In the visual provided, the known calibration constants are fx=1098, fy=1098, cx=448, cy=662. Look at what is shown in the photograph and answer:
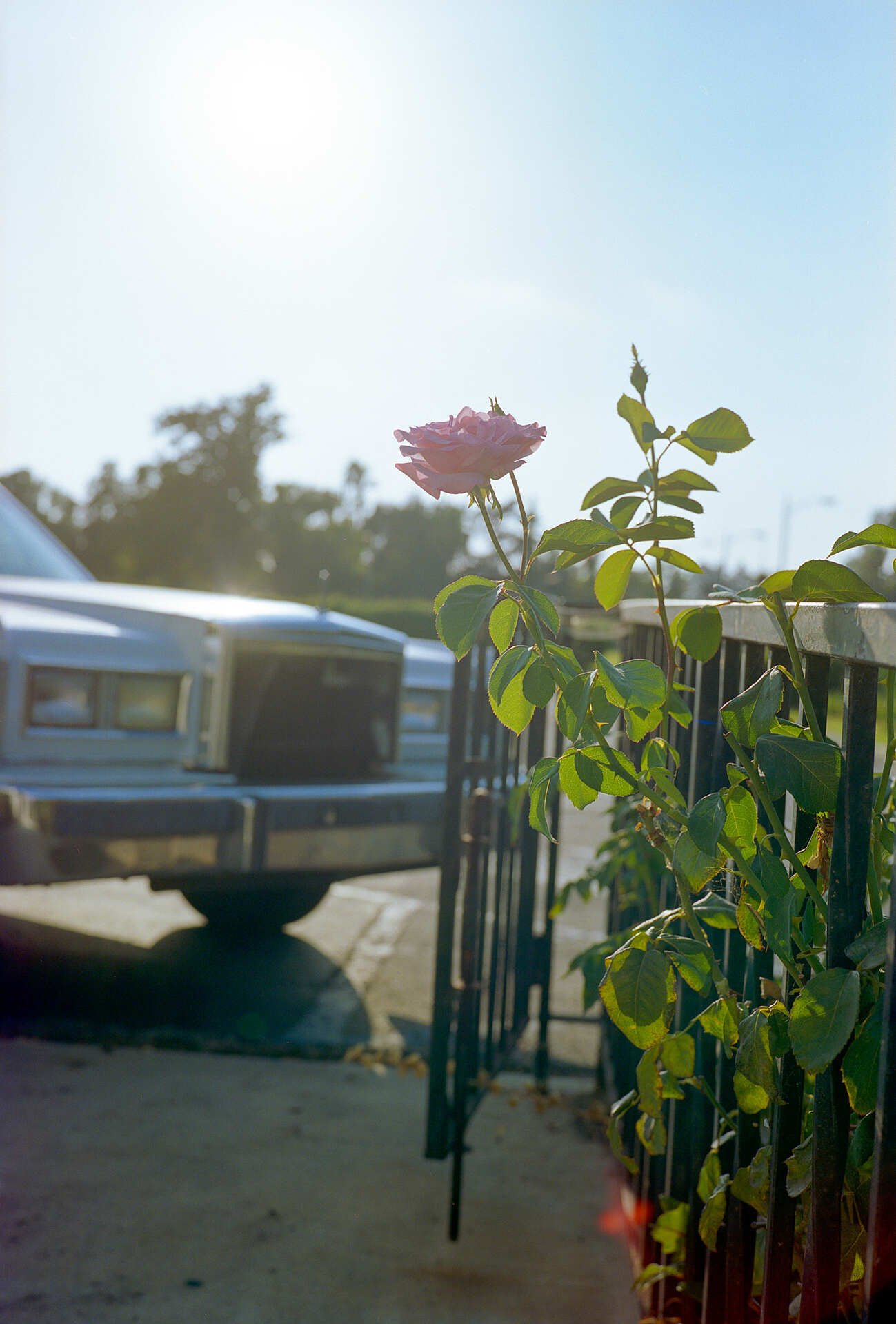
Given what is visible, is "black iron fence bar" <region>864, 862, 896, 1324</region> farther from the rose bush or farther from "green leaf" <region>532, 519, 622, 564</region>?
"green leaf" <region>532, 519, 622, 564</region>

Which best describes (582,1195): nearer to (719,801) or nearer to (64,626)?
(719,801)

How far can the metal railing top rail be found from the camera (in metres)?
1.02

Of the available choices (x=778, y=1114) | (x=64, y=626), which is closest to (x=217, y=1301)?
(x=778, y=1114)

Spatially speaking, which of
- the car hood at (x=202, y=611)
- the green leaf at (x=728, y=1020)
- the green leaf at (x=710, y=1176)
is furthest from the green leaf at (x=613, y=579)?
the car hood at (x=202, y=611)

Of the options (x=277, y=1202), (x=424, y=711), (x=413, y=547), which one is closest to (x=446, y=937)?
(x=277, y=1202)

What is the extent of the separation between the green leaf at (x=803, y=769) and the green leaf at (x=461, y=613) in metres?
0.33

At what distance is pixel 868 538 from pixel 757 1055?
549 mm

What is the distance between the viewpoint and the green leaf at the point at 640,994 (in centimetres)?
121

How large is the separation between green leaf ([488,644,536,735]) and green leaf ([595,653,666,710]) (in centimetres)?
8

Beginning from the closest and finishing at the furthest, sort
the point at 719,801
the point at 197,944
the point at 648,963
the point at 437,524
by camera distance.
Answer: the point at 719,801, the point at 648,963, the point at 437,524, the point at 197,944

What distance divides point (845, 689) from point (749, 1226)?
2.97ft

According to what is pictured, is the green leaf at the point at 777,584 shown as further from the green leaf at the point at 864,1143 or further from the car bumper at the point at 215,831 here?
the car bumper at the point at 215,831

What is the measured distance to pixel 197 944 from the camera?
5195mm

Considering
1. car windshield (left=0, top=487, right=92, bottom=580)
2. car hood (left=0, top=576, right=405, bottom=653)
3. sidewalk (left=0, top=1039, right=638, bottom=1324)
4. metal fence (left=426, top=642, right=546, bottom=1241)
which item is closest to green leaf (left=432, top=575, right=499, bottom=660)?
metal fence (left=426, top=642, right=546, bottom=1241)
